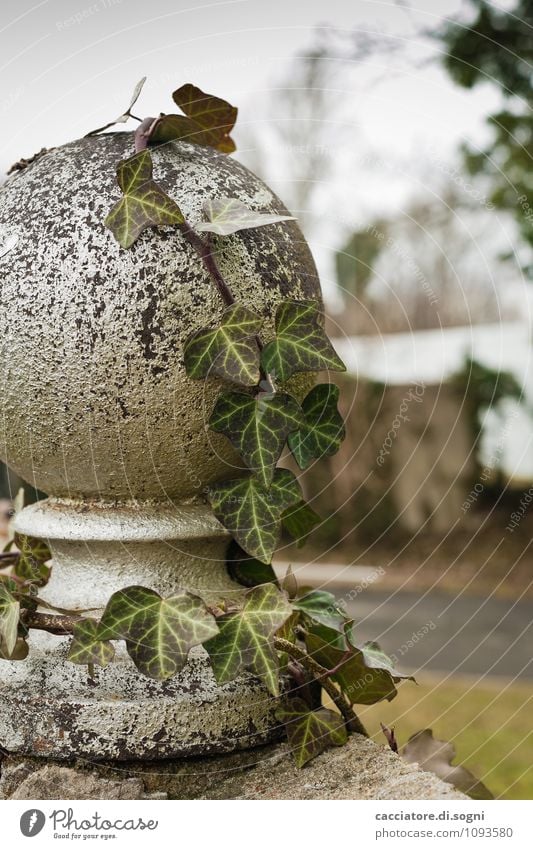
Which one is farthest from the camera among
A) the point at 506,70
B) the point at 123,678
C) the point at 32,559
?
the point at 506,70

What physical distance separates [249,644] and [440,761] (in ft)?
1.88

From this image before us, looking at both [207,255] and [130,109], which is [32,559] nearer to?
[207,255]

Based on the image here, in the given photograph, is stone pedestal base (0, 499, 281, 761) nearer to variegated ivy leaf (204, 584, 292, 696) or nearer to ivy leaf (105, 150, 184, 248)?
variegated ivy leaf (204, 584, 292, 696)

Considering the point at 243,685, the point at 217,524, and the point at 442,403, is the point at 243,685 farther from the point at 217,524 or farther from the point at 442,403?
the point at 442,403

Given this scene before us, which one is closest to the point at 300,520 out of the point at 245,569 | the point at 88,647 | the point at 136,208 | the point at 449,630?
the point at 245,569

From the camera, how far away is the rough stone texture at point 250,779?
3.85ft

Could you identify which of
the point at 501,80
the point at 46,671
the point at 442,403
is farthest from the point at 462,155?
the point at 46,671

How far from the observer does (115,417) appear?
1223 mm

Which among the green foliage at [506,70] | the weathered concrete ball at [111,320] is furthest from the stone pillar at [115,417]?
the green foliage at [506,70]

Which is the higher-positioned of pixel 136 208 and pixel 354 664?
pixel 136 208

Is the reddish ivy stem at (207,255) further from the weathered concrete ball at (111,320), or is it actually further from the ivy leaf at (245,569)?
the ivy leaf at (245,569)

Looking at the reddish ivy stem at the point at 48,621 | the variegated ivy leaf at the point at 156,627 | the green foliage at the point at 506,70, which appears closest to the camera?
the variegated ivy leaf at the point at 156,627

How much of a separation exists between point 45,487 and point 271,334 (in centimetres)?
46

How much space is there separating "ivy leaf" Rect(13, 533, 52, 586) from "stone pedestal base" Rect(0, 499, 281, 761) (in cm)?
3
